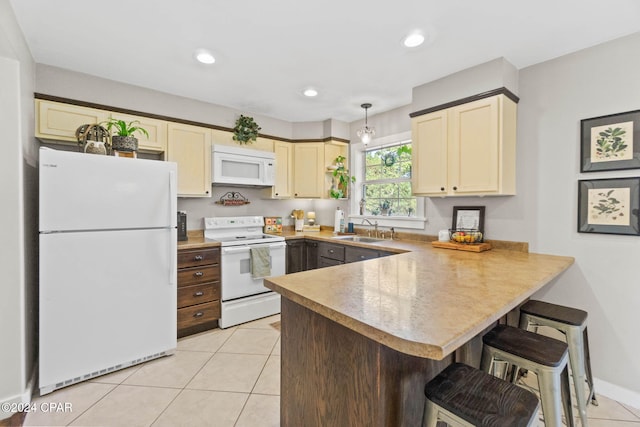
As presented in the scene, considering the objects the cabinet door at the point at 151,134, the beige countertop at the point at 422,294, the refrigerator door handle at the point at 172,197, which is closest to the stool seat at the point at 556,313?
the beige countertop at the point at 422,294

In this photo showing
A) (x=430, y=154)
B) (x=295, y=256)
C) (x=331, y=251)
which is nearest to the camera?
(x=430, y=154)

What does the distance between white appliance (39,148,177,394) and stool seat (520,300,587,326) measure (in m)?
2.62

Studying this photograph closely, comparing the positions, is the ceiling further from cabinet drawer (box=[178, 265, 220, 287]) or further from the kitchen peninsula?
cabinet drawer (box=[178, 265, 220, 287])

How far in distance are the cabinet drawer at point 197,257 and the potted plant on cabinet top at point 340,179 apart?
175cm

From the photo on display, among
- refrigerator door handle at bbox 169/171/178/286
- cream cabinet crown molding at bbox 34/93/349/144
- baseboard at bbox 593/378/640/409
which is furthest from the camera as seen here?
cream cabinet crown molding at bbox 34/93/349/144

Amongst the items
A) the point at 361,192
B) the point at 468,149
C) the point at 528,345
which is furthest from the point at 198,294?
the point at 468,149

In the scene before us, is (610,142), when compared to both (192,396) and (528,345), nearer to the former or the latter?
(528,345)

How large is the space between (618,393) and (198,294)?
3.37 m

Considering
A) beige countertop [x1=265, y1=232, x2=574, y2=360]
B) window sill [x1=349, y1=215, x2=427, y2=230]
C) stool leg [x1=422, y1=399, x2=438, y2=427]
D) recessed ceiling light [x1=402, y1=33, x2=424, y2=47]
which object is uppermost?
recessed ceiling light [x1=402, y1=33, x2=424, y2=47]

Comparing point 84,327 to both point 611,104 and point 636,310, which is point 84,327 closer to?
point 636,310

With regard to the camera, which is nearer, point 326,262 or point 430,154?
point 430,154

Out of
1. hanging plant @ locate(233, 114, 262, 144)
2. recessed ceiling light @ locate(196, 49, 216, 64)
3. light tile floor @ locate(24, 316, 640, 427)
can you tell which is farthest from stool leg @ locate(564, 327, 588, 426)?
hanging plant @ locate(233, 114, 262, 144)

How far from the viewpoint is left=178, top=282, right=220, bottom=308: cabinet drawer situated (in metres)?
2.79

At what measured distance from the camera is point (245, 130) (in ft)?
12.0
